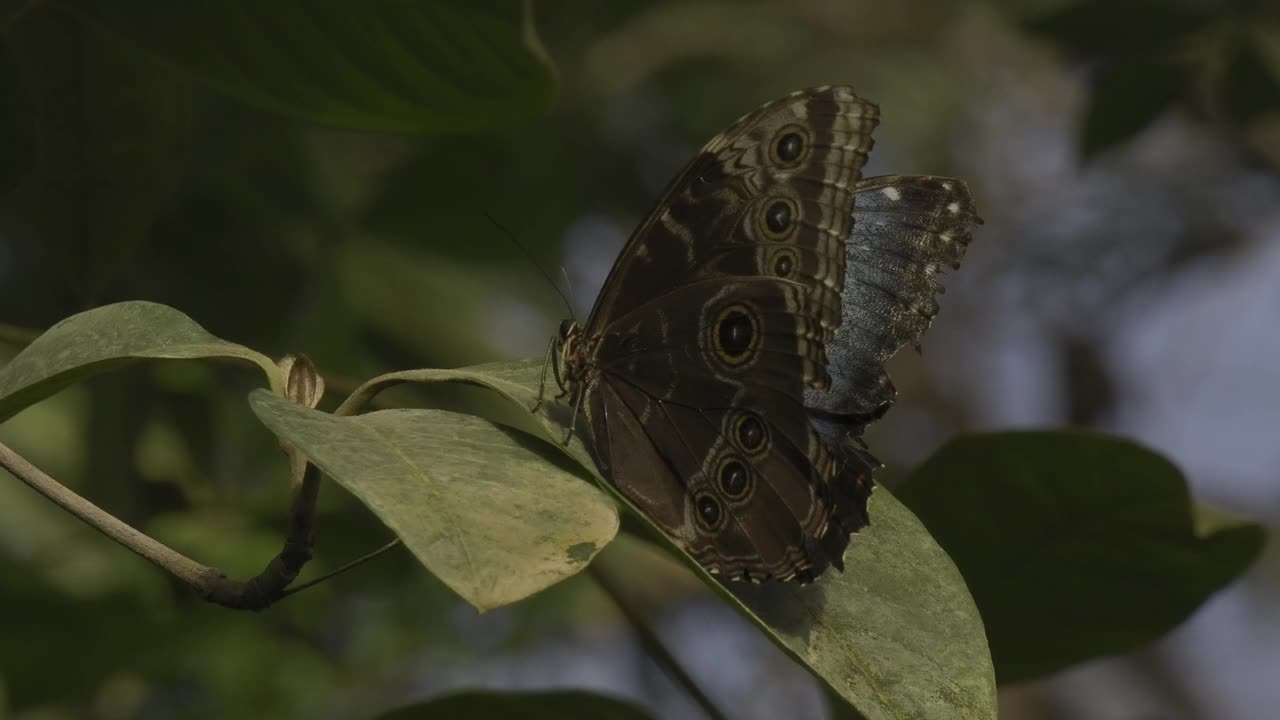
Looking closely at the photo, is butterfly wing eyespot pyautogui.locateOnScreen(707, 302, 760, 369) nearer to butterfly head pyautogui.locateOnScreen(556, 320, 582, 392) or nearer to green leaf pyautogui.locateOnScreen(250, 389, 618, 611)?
butterfly head pyautogui.locateOnScreen(556, 320, 582, 392)

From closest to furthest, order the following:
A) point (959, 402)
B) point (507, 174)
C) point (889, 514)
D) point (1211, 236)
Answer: point (889, 514)
point (507, 174)
point (1211, 236)
point (959, 402)

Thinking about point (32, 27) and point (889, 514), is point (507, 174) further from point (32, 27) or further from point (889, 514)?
point (889, 514)

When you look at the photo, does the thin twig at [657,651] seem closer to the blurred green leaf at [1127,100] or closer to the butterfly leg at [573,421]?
the butterfly leg at [573,421]

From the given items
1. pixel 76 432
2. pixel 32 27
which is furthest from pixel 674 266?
pixel 76 432

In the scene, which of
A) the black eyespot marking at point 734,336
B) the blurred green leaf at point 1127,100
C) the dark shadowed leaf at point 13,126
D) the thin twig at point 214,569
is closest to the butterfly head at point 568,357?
the black eyespot marking at point 734,336

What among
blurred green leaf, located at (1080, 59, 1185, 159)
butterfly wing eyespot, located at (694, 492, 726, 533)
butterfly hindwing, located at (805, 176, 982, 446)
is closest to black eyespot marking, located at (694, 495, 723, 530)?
butterfly wing eyespot, located at (694, 492, 726, 533)
